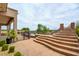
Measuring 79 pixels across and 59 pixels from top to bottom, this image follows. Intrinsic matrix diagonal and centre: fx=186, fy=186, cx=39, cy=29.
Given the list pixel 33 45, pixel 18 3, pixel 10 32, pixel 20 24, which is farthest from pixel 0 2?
pixel 33 45

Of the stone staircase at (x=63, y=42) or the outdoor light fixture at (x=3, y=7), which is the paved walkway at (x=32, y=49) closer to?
the stone staircase at (x=63, y=42)

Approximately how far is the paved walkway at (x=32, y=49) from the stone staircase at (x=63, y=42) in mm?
180

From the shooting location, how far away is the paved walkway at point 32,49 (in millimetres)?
5054

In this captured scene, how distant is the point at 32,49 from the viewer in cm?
533

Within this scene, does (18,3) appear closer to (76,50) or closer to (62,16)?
(62,16)

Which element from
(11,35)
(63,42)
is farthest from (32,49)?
(11,35)

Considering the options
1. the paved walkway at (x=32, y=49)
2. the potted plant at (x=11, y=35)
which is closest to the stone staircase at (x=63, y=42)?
the paved walkway at (x=32, y=49)

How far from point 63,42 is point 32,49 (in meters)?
0.92

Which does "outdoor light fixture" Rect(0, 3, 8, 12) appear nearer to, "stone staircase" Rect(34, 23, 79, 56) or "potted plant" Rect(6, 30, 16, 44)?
"potted plant" Rect(6, 30, 16, 44)

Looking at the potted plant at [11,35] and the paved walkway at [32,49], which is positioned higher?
the potted plant at [11,35]

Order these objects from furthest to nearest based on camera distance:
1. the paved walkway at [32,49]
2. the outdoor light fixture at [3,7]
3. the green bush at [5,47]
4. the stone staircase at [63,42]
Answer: the outdoor light fixture at [3,7], the green bush at [5,47], the paved walkway at [32,49], the stone staircase at [63,42]

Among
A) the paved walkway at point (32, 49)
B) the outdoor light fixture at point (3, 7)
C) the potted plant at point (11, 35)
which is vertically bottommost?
the paved walkway at point (32, 49)

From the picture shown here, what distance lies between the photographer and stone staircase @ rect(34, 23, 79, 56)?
193 inches

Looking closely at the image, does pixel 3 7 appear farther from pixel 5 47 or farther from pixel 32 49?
pixel 32 49
